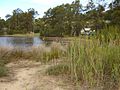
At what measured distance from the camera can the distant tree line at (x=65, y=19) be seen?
20.8 m

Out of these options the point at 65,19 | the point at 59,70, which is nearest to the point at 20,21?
the point at 65,19

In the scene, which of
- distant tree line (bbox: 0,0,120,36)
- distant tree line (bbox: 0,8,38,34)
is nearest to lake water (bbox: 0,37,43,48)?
distant tree line (bbox: 0,0,120,36)

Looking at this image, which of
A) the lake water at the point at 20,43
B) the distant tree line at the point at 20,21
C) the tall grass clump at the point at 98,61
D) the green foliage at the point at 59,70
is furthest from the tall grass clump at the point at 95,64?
the distant tree line at the point at 20,21

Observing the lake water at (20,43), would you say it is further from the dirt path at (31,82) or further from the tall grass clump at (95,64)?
the tall grass clump at (95,64)

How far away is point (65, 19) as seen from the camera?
3947 centimetres

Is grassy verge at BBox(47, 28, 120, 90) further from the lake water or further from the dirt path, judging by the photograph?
the lake water

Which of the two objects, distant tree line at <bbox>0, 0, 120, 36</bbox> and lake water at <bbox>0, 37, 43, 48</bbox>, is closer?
lake water at <bbox>0, 37, 43, 48</bbox>

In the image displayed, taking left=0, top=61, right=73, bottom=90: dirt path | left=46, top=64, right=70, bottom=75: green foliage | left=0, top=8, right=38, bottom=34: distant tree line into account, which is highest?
left=0, top=8, right=38, bottom=34: distant tree line

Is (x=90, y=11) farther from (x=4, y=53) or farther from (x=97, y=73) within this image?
(x=97, y=73)

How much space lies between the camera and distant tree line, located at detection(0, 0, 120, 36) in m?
20.8

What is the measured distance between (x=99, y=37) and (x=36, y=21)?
55.4 meters

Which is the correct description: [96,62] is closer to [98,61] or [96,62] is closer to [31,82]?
[98,61]

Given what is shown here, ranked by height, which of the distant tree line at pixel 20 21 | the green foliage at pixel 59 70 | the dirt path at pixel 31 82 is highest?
the distant tree line at pixel 20 21

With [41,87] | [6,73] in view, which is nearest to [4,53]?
[6,73]
